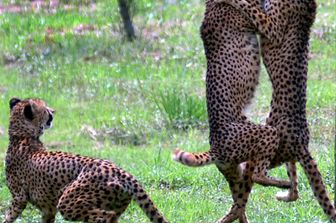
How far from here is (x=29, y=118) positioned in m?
6.62

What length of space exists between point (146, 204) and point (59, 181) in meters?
0.56

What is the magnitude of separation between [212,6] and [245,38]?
0.32 meters

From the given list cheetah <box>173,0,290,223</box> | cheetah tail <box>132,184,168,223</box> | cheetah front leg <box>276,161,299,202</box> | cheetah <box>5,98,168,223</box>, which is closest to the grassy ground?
cheetah front leg <box>276,161,299,202</box>

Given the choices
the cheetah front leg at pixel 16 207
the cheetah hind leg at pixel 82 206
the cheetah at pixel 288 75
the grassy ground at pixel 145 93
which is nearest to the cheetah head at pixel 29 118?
the cheetah front leg at pixel 16 207

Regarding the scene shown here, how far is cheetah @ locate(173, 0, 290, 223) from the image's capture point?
619 centimetres

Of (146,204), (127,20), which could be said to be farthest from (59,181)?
(127,20)

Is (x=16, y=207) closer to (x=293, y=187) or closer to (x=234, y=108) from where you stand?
(x=234, y=108)

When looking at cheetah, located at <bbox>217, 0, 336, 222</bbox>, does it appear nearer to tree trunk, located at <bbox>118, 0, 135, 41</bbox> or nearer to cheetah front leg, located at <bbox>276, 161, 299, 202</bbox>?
cheetah front leg, located at <bbox>276, 161, 299, 202</bbox>

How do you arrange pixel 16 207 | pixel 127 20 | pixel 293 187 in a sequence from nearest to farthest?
pixel 16 207, pixel 293 187, pixel 127 20

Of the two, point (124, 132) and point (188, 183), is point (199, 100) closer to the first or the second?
point (124, 132)

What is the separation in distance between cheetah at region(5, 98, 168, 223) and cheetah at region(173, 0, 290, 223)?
1.63 feet

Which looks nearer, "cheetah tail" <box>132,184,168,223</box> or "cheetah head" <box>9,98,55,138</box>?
"cheetah tail" <box>132,184,168,223</box>

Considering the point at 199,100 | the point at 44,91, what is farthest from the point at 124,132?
the point at 44,91

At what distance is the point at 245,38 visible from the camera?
21.3ft
